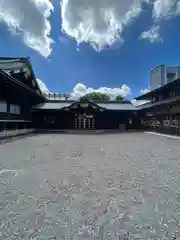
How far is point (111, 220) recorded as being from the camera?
2357mm

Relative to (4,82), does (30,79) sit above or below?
above

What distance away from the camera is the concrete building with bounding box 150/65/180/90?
3918cm

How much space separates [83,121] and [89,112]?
148 cm

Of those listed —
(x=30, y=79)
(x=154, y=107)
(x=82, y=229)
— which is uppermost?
(x=30, y=79)

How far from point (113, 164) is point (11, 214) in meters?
3.46

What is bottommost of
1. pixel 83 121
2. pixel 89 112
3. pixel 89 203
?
Answer: pixel 89 203

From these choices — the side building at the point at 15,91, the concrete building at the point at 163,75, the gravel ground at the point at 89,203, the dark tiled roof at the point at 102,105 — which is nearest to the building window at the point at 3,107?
the side building at the point at 15,91

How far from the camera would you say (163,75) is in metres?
39.2

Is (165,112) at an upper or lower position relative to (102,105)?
lower

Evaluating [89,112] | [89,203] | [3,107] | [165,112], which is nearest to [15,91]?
[3,107]

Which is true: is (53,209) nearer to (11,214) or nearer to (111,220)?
(11,214)

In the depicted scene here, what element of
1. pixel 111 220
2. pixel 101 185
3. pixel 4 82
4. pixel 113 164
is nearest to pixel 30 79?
pixel 4 82

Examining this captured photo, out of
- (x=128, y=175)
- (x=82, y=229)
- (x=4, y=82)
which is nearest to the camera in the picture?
(x=82, y=229)

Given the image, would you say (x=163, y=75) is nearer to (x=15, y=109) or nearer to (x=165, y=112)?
(x=165, y=112)
